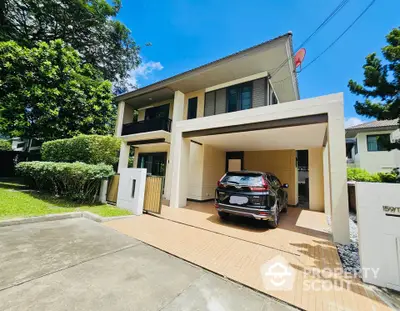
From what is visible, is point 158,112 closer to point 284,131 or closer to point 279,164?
point 279,164

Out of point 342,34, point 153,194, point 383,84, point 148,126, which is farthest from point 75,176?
point 383,84

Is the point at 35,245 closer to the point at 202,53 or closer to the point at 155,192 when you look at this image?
the point at 155,192

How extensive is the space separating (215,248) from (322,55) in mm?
9072

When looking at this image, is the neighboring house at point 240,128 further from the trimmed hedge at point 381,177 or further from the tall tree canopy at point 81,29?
the tall tree canopy at point 81,29

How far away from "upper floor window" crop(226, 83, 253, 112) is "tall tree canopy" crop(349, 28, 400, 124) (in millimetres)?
4795

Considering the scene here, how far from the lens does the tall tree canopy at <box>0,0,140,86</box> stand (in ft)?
43.1

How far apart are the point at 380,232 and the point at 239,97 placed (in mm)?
7833

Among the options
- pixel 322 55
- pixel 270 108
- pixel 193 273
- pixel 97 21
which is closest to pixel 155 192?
pixel 193 273

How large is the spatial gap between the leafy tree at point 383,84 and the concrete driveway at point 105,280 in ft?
31.5

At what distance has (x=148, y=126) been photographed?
11227 mm

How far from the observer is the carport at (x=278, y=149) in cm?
450

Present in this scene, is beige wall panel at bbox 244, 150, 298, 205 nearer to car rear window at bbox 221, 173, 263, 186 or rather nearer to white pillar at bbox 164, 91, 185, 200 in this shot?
white pillar at bbox 164, 91, 185, 200

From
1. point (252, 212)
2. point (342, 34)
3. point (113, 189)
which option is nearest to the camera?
point (252, 212)

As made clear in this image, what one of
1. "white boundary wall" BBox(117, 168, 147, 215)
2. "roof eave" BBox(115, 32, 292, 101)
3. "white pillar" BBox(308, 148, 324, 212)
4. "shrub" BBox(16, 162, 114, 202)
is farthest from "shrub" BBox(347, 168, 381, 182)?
"shrub" BBox(16, 162, 114, 202)
